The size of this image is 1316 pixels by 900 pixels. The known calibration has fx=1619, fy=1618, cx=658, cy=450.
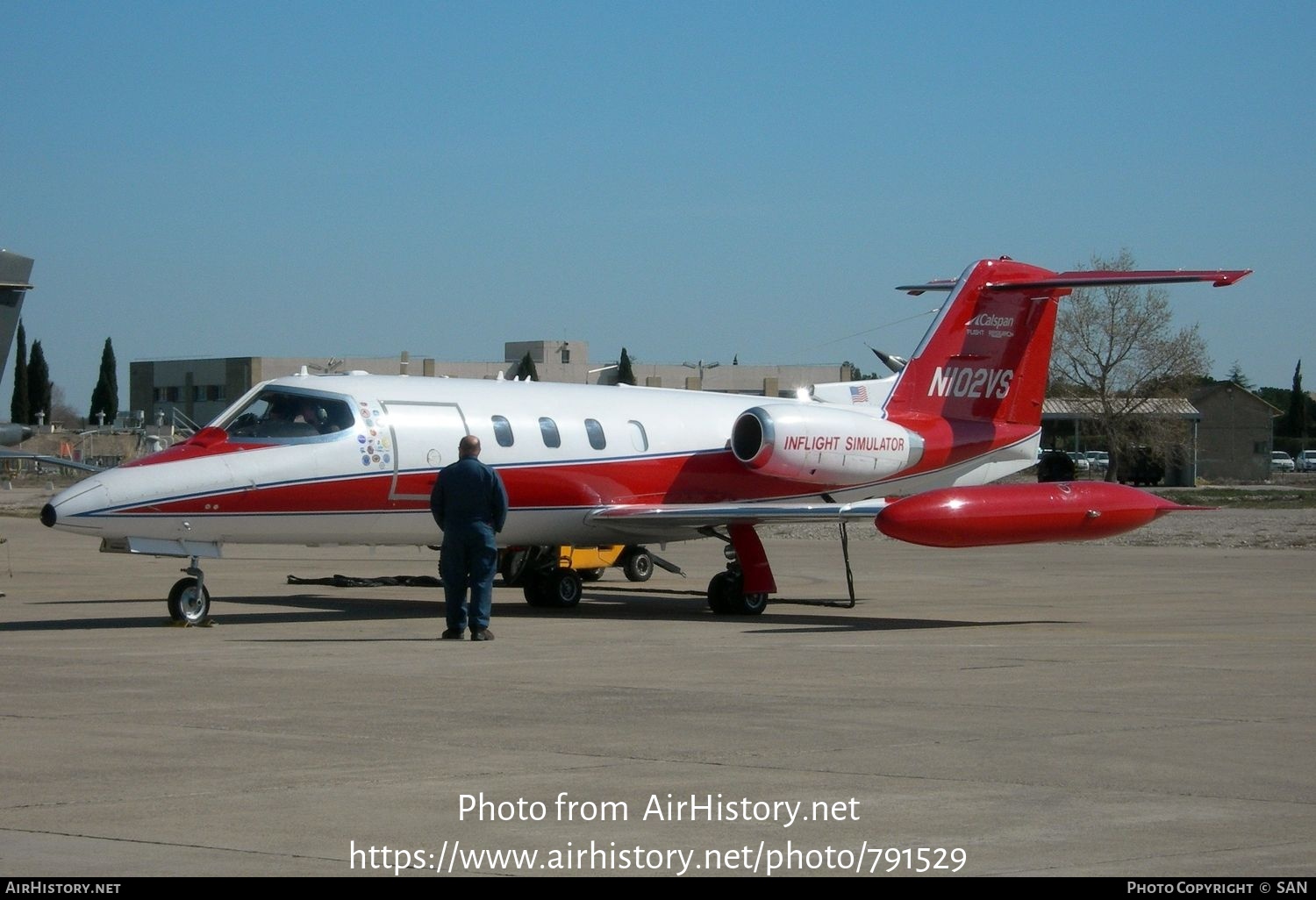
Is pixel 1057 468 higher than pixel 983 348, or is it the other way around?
pixel 983 348

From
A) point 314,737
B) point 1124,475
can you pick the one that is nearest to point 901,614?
point 314,737

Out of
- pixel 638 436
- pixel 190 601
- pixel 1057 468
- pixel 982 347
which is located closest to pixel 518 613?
pixel 638 436

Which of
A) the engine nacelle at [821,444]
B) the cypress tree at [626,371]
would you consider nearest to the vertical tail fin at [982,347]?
the engine nacelle at [821,444]

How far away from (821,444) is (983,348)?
3303mm

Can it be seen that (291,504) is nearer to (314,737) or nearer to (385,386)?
(385,386)

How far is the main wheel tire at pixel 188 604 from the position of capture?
1650 centimetres

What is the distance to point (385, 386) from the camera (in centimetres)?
1812

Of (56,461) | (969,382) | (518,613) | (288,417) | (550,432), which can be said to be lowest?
(518,613)

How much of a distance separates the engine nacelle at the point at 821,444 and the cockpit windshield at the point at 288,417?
5312 millimetres

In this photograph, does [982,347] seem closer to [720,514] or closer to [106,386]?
[720,514]

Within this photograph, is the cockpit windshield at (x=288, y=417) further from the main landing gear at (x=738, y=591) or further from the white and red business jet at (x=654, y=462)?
the main landing gear at (x=738, y=591)

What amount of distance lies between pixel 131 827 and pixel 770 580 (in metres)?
13.3

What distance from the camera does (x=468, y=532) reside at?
15.4 metres

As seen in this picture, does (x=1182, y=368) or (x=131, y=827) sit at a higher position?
(x=1182, y=368)
